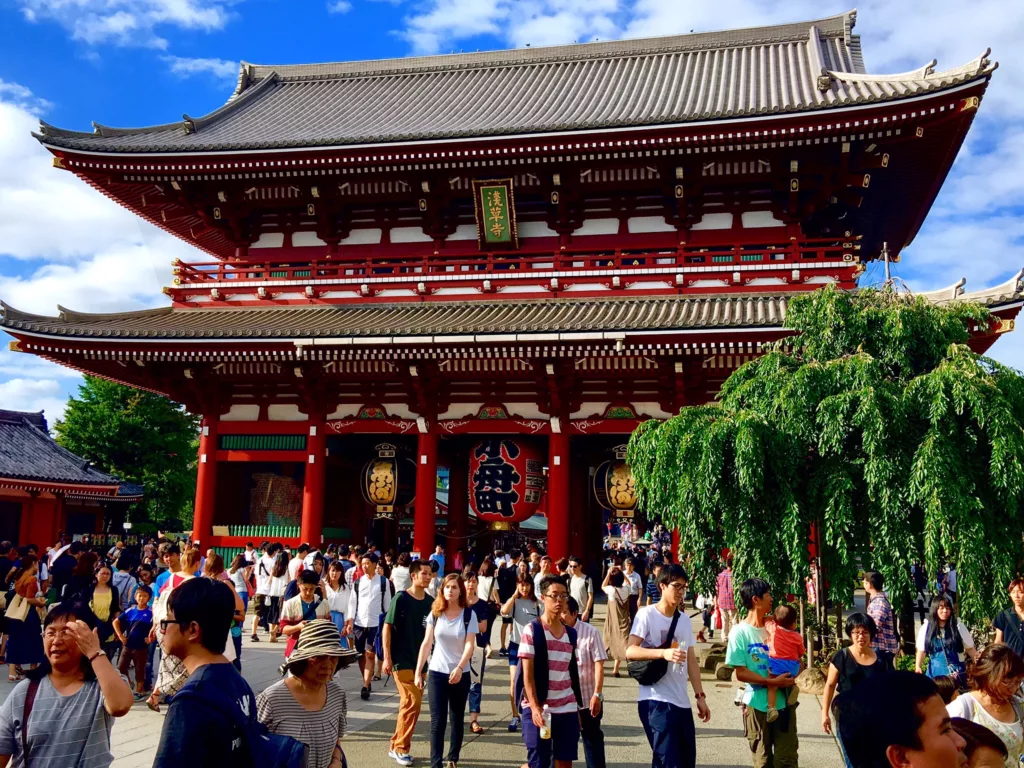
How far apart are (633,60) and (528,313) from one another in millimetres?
12134

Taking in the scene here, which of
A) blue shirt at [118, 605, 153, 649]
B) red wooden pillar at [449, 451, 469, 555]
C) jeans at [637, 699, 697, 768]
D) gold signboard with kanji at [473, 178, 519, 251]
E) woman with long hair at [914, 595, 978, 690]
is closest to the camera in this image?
jeans at [637, 699, 697, 768]

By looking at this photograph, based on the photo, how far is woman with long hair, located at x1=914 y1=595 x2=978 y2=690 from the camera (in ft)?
22.3

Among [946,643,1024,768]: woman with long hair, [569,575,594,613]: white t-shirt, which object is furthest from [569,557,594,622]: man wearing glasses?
[946,643,1024,768]: woman with long hair

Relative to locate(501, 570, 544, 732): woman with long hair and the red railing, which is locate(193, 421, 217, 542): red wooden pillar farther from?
locate(501, 570, 544, 732): woman with long hair

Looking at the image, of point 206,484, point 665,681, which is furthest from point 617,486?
point 665,681

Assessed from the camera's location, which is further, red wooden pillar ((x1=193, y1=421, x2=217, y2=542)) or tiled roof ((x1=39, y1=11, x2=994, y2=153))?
red wooden pillar ((x1=193, y1=421, x2=217, y2=542))

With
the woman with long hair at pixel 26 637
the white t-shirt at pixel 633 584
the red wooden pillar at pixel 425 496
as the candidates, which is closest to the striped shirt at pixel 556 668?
the woman with long hair at pixel 26 637

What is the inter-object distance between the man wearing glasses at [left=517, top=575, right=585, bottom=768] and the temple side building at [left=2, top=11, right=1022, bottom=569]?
8.42m

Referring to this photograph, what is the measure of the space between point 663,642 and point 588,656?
626mm

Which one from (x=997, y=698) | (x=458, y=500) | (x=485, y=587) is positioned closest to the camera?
(x=997, y=698)

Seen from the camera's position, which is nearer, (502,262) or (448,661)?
(448,661)

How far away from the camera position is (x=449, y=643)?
261 inches

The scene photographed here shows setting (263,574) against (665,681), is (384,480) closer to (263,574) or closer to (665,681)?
(263,574)

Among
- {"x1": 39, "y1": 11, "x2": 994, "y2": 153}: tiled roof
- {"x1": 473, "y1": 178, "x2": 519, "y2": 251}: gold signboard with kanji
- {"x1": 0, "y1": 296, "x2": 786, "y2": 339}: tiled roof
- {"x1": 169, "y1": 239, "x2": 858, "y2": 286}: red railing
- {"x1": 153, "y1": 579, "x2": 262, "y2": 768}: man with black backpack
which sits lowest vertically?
{"x1": 153, "y1": 579, "x2": 262, "y2": 768}: man with black backpack
